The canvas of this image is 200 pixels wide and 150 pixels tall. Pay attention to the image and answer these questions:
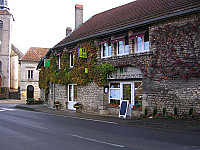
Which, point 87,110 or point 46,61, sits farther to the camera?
point 46,61

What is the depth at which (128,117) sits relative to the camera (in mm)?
15656

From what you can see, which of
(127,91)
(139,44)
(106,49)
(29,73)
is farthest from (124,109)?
(29,73)

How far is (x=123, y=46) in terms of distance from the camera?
672 inches

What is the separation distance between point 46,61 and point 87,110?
863 cm

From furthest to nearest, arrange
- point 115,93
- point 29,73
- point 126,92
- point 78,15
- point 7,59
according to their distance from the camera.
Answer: point 7,59, point 29,73, point 78,15, point 115,93, point 126,92

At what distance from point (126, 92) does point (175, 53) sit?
457 cm

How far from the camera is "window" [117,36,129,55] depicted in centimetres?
1688

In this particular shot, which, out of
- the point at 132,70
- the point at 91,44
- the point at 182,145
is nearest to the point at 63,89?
the point at 91,44

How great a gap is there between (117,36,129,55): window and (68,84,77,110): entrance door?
6.21 m

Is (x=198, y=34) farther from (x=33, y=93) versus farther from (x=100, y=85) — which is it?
(x=33, y=93)

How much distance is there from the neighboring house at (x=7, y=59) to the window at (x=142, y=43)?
40319 millimetres

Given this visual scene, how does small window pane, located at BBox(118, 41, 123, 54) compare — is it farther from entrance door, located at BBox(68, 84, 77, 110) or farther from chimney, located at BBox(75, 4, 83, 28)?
chimney, located at BBox(75, 4, 83, 28)

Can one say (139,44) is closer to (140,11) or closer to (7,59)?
(140,11)

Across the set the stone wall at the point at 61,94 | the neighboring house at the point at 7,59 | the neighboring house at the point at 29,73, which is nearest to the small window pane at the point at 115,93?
the stone wall at the point at 61,94
